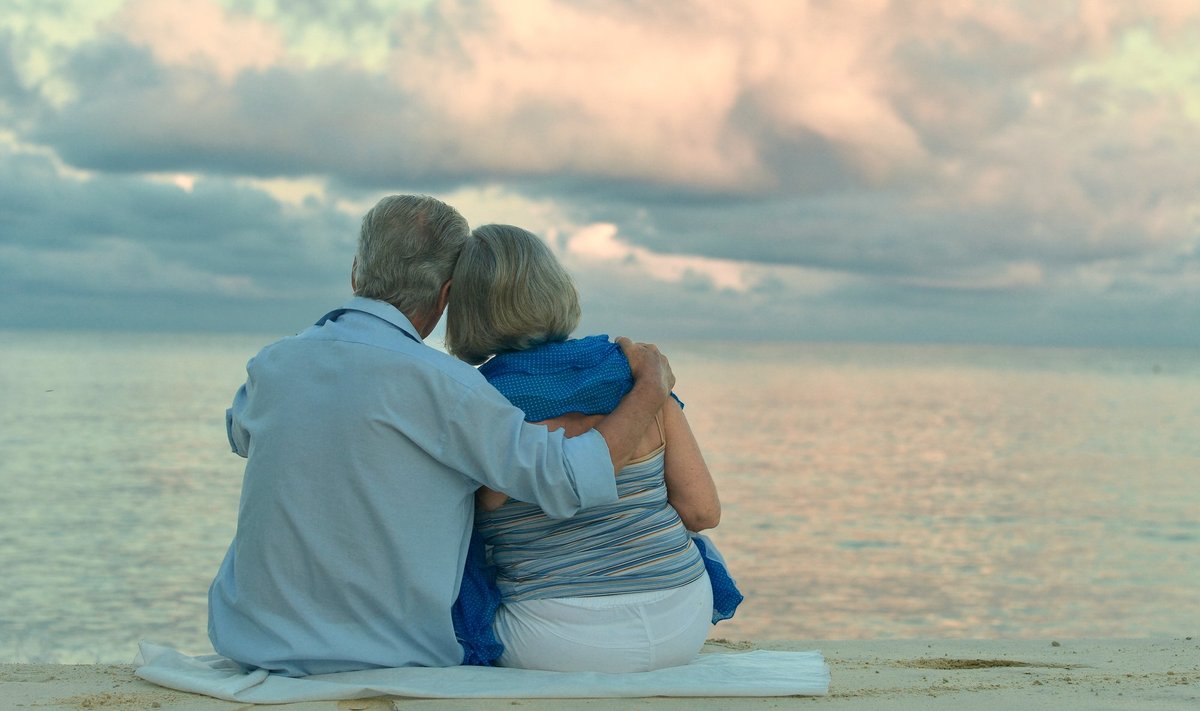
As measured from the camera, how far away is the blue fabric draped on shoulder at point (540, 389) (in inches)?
132

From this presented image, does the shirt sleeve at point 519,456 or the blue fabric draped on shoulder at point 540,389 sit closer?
the shirt sleeve at point 519,456

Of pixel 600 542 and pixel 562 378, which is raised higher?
pixel 562 378

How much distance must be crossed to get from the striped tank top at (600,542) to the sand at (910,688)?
15.0 inches

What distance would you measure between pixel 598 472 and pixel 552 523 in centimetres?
33

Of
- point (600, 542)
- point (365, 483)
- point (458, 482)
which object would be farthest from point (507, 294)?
point (600, 542)

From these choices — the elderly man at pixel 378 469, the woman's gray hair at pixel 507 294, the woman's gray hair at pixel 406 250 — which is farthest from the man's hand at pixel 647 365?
the woman's gray hair at pixel 406 250

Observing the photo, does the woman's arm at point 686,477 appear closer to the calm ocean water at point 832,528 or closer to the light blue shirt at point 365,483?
the light blue shirt at point 365,483

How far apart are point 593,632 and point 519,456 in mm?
710

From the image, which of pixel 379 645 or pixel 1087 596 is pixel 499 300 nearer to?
pixel 379 645

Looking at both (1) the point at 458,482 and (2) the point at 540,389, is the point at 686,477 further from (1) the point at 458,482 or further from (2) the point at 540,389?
(1) the point at 458,482

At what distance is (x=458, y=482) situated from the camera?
130 inches

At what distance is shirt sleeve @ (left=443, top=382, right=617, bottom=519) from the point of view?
3113mm

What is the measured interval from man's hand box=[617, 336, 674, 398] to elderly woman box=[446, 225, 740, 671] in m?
0.04

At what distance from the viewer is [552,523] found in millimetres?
3424
